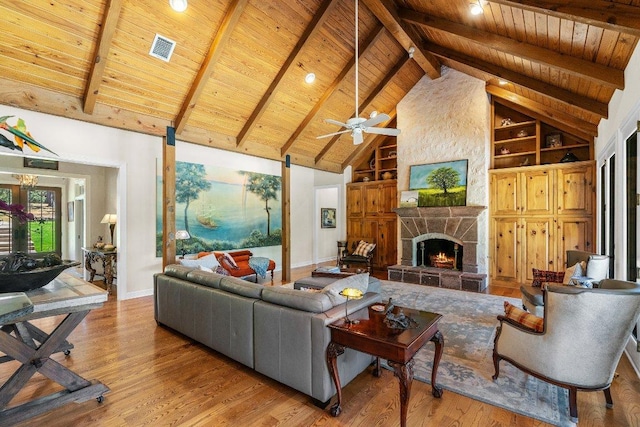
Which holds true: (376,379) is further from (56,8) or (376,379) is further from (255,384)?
(56,8)

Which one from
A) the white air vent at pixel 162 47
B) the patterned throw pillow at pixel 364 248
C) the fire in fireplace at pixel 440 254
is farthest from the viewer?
the patterned throw pillow at pixel 364 248

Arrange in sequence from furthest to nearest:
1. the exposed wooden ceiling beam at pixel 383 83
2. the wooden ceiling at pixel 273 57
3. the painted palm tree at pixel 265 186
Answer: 1. the painted palm tree at pixel 265 186
2. the exposed wooden ceiling beam at pixel 383 83
3. the wooden ceiling at pixel 273 57

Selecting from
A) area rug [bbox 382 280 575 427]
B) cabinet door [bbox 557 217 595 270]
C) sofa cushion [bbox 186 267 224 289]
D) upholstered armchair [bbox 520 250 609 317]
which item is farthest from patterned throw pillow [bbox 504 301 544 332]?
cabinet door [bbox 557 217 595 270]

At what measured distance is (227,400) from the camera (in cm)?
234

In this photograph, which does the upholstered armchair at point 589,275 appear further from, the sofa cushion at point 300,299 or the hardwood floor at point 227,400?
the sofa cushion at point 300,299

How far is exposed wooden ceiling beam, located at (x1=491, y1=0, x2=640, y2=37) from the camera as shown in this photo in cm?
224

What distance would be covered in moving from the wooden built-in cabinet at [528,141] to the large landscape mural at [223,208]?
17.7 feet

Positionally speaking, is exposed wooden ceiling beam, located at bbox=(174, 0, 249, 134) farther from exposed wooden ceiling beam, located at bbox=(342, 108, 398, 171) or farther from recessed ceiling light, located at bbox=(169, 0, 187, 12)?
exposed wooden ceiling beam, located at bbox=(342, 108, 398, 171)

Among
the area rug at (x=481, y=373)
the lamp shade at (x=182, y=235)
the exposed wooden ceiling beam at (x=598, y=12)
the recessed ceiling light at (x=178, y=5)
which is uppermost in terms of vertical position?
the recessed ceiling light at (x=178, y=5)

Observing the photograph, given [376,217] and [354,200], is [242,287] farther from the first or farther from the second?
[354,200]

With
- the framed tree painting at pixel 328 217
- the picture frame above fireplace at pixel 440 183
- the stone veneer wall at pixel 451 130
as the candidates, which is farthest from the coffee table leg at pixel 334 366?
the framed tree painting at pixel 328 217

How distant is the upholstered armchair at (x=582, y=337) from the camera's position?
1951 mm

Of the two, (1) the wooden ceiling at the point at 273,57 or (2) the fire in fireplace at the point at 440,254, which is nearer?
(1) the wooden ceiling at the point at 273,57

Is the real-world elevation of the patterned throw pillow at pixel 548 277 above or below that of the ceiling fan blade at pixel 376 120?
below
